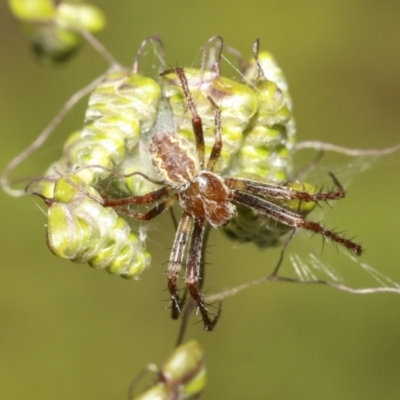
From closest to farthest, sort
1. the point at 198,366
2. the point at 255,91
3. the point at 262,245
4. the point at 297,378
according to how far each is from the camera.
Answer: the point at 198,366
the point at 255,91
the point at 262,245
the point at 297,378

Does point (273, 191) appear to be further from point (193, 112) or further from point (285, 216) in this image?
point (193, 112)

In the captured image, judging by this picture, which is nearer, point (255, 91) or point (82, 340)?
point (255, 91)

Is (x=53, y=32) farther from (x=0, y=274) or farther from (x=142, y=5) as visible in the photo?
(x=142, y=5)

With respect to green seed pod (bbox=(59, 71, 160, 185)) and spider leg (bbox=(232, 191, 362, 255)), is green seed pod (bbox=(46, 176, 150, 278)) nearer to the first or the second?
green seed pod (bbox=(59, 71, 160, 185))

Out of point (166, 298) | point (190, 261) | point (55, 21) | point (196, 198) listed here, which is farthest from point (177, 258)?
point (166, 298)

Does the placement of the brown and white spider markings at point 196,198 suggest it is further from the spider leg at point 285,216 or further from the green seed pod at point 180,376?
the green seed pod at point 180,376

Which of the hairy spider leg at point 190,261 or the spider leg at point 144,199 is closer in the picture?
the spider leg at point 144,199

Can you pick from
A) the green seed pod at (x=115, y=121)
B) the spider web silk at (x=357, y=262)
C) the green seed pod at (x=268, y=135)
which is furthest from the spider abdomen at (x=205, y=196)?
the spider web silk at (x=357, y=262)

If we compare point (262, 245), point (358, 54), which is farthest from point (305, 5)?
point (262, 245)
